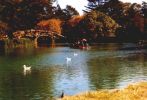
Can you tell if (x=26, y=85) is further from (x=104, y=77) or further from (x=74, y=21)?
(x=74, y=21)

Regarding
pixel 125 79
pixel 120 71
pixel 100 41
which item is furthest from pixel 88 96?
pixel 100 41

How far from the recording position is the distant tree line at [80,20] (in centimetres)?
10806

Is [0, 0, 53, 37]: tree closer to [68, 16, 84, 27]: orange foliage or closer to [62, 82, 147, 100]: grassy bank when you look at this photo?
[68, 16, 84, 27]: orange foliage

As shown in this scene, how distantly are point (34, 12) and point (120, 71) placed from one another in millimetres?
75158

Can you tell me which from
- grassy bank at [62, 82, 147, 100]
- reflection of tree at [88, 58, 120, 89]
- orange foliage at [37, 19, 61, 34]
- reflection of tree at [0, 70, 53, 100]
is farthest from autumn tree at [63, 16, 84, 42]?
grassy bank at [62, 82, 147, 100]

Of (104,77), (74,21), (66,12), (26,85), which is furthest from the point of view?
(66,12)

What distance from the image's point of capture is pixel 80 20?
12656 cm

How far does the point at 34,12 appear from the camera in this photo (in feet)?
379

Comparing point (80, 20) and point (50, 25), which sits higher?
point (80, 20)

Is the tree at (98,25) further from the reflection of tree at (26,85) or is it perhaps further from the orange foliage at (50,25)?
the reflection of tree at (26,85)

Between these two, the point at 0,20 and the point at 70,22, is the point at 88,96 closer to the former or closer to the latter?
the point at 0,20

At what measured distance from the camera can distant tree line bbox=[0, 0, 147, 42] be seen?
4254 inches

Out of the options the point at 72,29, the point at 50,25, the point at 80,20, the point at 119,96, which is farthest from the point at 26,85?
the point at 80,20

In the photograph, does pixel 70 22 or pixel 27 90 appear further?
pixel 70 22
